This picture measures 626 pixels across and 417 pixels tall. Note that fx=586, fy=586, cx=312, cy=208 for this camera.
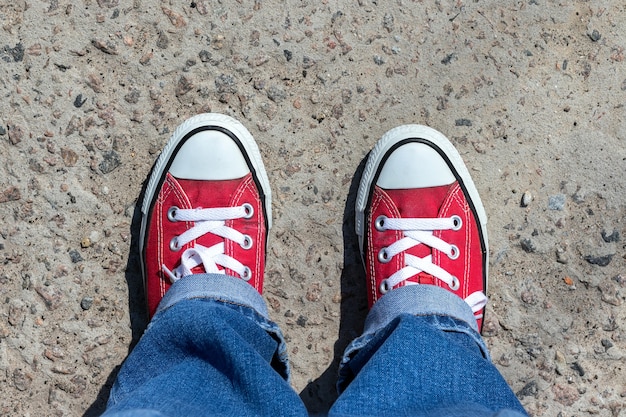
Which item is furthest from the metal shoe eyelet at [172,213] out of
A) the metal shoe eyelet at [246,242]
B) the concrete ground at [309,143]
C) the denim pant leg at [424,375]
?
the denim pant leg at [424,375]

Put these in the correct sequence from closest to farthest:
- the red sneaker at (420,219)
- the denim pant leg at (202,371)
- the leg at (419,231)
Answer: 1. the denim pant leg at (202,371)
2. the leg at (419,231)
3. the red sneaker at (420,219)

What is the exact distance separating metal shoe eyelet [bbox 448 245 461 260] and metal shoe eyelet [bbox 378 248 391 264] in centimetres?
19

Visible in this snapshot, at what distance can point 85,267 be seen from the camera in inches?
69.0

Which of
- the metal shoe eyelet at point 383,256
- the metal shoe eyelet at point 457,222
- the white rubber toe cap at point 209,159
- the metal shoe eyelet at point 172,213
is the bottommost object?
the metal shoe eyelet at point 383,256

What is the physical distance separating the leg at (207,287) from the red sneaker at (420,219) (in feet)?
1.07

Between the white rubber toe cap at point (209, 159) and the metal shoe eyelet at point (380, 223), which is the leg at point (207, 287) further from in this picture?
the metal shoe eyelet at point (380, 223)

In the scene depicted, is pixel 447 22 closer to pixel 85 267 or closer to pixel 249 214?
pixel 249 214

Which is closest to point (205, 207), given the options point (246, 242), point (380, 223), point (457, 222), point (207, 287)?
point (246, 242)

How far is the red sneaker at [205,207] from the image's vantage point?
5.56 ft

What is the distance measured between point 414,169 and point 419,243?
22 cm

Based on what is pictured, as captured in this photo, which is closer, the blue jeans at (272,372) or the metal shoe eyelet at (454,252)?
the blue jeans at (272,372)

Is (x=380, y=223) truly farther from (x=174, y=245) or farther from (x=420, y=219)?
(x=174, y=245)

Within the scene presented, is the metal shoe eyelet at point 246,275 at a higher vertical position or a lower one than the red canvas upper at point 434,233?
lower

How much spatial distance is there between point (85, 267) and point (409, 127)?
1047 mm
